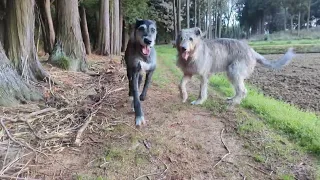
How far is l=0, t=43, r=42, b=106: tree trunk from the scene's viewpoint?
15.1 feet

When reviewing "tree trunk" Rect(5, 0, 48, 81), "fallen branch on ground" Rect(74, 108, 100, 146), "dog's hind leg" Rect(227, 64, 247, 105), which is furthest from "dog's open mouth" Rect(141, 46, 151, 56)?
"tree trunk" Rect(5, 0, 48, 81)

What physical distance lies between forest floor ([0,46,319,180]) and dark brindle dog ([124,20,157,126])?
42 centimetres

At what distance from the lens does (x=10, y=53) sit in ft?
18.8

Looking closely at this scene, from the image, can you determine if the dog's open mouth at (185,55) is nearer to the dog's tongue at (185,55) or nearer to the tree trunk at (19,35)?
the dog's tongue at (185,55)

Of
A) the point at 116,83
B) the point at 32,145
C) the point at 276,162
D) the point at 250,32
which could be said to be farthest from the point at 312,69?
the point at 250,32

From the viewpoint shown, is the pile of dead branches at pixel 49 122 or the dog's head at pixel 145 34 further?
the dog's head at pixel 145 34

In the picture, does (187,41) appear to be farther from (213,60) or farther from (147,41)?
(147,41)

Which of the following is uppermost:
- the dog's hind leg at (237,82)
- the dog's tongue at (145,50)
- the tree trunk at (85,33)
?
the tree trunk at (85,33)

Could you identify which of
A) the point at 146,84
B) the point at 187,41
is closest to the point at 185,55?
the point at 187,41

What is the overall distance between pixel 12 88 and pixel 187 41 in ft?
9.52

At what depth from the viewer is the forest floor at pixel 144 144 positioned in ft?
11.3

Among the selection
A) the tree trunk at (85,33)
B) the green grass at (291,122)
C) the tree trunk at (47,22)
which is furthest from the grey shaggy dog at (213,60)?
the tree trunk at (85,33)

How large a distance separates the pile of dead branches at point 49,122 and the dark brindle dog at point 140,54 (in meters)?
0.61

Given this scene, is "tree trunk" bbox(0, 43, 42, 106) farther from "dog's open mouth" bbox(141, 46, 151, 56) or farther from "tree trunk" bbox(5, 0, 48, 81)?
"dog's open mouth" bbox(141, 46, 151, 56)
